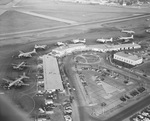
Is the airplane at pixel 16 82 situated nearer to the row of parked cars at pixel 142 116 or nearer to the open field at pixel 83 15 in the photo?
the row of parked cars at pixel 142 116

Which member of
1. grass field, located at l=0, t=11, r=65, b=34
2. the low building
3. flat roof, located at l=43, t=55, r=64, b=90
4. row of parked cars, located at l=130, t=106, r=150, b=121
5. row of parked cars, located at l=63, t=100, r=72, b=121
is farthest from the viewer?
→ grass field, located at l=0, t=11, r=65, b=34

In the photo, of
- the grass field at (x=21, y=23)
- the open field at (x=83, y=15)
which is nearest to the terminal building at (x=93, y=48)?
the grass field at (x=21, y=23)

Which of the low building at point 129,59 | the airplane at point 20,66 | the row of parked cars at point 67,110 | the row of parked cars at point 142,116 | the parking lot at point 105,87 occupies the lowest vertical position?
the row of parked cars at point 142,116

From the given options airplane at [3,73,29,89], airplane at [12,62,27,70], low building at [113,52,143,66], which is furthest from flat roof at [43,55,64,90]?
low building at [113,52,143,66]

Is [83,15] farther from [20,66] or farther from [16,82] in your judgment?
[16,82]

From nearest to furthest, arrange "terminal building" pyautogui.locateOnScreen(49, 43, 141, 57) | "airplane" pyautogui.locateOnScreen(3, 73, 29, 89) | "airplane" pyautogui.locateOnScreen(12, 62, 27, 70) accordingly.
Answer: "airplane" pyautogui.locateOnScreen(3, 73, 29, 89)
"airplane" pyautogui.locateOnScreen(12, 62, 27, 70)
"terminal building" pyautogui.locateOnScreen(49, 43, 141, 57)

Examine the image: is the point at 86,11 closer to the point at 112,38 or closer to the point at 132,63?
the point at 112,38

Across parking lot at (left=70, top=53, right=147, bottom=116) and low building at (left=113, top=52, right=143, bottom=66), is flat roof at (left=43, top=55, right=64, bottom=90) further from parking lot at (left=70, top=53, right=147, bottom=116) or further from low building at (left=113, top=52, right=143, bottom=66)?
low building at (left=113, top=52, right=143, bottom=66)
